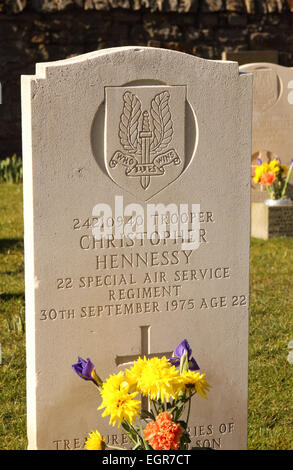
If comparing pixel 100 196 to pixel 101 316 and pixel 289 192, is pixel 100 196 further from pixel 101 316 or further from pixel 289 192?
pixel 289 192

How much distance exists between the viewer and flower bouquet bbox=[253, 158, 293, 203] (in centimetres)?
748

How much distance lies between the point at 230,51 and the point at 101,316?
8.05 m

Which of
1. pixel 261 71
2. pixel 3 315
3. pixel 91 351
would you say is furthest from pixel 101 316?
pixel 261 71

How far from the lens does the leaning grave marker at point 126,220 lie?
3217 millimetres

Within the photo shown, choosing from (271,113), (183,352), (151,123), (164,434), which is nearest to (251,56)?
(271,113)

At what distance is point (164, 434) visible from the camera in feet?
9.20

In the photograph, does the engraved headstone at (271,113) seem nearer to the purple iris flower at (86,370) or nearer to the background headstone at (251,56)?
the background headstone at (251,56)

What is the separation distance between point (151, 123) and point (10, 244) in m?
4.08

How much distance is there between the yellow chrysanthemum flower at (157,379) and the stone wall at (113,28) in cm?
789

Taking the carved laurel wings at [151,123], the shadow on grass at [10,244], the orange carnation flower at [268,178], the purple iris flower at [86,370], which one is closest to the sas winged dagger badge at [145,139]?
the carved laurel wings at [151,123]

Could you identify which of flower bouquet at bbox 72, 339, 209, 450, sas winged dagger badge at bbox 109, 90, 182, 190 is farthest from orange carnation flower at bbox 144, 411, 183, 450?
sas winged dagger badge at bbox 109, 90, 182, 190

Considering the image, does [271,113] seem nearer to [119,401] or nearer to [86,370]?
[86,370]

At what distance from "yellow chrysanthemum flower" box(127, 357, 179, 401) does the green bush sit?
7.25 m

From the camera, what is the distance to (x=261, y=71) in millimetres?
7691
